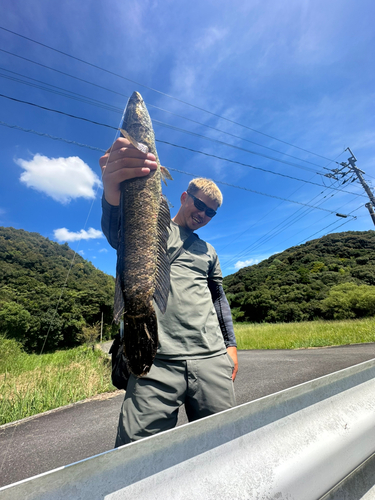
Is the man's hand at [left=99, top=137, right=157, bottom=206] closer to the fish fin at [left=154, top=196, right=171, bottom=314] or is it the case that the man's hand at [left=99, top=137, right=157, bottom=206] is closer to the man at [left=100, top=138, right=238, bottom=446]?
the man at [left=100, top=138, right=238, bottom=446]

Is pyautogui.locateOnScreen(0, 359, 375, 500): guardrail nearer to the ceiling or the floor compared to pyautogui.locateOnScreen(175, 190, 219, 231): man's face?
nearer to the floor

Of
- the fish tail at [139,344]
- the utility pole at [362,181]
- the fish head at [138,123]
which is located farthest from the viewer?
the utility pole at [362,181]

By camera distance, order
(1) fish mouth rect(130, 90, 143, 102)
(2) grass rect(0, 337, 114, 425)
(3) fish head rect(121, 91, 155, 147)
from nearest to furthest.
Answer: (3) fish head rect(121, 91, 155, 147) → (1) fish mouth rect(130, 90, 143, 102) → (2) grass rect(0, 337, 114, 425)

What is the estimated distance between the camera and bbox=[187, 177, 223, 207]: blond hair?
6.97 feet

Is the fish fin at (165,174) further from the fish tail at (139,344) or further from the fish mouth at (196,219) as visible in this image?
the fish tail at (139,344)

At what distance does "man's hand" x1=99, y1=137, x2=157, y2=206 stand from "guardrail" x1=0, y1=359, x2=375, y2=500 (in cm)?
116

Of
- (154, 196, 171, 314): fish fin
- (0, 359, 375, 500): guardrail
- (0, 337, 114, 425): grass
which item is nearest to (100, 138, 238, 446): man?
(154, 196, 171, 314): fish fin

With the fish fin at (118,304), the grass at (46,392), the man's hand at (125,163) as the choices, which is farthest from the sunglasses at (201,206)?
the grass at (46,392)

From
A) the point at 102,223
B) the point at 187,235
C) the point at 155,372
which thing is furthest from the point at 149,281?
the point at 187,235

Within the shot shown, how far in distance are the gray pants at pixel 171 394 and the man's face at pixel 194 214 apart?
1104 mm

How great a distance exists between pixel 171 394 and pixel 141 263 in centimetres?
93

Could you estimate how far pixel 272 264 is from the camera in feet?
191

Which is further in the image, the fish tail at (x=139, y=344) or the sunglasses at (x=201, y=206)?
the sunglasses at (x=201, y=206)

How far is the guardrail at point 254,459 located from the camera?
0.88 meters
